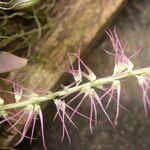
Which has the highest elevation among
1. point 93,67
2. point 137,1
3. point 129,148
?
point 137,1

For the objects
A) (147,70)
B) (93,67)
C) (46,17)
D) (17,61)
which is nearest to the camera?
(147,70)

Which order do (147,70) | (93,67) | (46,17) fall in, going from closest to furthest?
(147,70), (46,17), (93,67)

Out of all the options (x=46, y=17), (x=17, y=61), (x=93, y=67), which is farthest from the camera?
(x=93, y=67)

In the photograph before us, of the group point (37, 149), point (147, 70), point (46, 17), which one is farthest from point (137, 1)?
point (147, 70)

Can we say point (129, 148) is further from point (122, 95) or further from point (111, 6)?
point (111, 6)

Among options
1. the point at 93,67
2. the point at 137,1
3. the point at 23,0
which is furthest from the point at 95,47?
the point at 23,0

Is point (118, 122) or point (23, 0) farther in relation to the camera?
point (118, 122)

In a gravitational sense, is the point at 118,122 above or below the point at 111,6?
below

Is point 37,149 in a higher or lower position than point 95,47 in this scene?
lower

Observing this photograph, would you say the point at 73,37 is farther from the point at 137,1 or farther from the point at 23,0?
the point at 137,1
